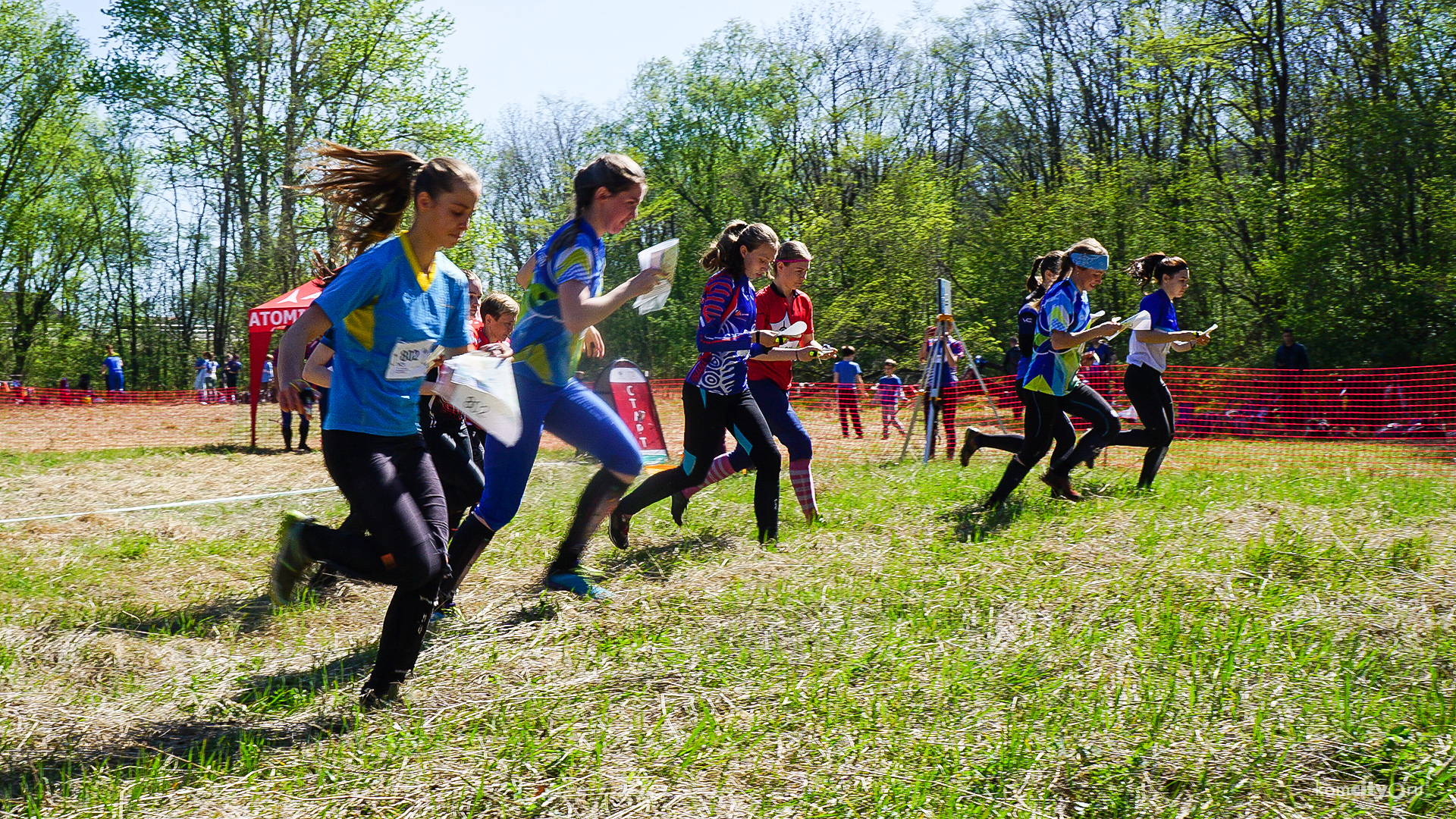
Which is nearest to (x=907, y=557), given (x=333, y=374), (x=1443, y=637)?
(x=1443, y=637)

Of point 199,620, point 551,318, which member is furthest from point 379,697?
point 199,620

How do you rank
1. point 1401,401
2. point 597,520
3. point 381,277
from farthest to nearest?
1. point 1401,401
2. point 597,520
3. point 381,277

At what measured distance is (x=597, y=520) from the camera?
4438mm

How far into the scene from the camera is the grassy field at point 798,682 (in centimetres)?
255

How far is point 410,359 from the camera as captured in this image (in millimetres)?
3369

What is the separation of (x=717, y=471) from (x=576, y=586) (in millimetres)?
1511

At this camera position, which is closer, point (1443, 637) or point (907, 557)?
point (1443, 637)

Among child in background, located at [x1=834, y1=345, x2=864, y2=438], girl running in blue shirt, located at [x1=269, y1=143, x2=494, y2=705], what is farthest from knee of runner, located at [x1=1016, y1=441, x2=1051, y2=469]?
child in background, located at [x1=834, y1=345, x2=864, y2=438]

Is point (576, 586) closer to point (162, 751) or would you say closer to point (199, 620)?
point (199, 620)

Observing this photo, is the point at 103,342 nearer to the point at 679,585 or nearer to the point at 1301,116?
the point at 1301,116

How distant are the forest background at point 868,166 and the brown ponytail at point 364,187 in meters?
10.7

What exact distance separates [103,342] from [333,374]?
160 ft

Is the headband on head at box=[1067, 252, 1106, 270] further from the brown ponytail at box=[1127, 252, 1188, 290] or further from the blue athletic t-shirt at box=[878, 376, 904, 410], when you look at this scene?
the blue athletic t-shirt at box=[878, 376, 904, 410]

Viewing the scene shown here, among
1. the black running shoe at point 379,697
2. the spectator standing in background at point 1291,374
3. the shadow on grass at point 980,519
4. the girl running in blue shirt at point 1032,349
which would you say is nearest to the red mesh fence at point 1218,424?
the spectator standing in background at point 1291,374
